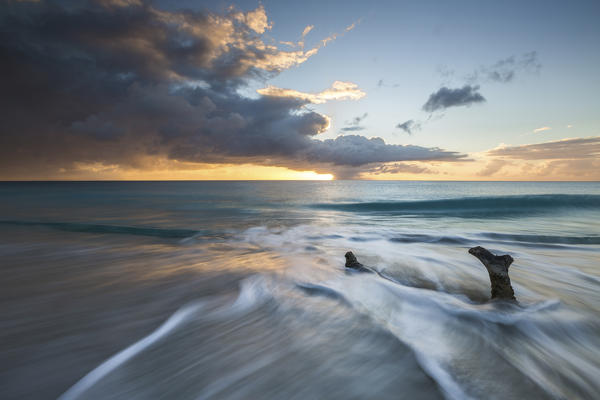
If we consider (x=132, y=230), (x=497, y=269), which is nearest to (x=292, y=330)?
(x=497, y=269)

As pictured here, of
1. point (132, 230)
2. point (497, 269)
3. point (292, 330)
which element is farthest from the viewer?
point (132, 230)

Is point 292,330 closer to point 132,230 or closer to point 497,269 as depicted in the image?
point 497,269

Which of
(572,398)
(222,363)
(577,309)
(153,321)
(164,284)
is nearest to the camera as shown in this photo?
(572,398)

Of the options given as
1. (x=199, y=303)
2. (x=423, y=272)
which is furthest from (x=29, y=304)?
(x=423, y=272)

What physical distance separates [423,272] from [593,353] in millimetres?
2552

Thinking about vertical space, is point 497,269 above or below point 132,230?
above

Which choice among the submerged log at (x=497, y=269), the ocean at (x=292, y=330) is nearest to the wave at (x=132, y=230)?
the ocean at (x=292, y=330)

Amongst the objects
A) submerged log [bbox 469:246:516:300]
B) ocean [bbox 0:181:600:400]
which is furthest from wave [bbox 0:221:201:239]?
submerged log [bbox 469:246:516:300]

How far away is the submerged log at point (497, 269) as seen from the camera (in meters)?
2.91

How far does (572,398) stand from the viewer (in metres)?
1.80

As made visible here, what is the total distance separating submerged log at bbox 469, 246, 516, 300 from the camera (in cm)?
291

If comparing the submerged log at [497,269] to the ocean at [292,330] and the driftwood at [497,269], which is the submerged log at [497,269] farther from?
the ocean at [292,330]

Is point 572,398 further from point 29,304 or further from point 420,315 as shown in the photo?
point 29,304

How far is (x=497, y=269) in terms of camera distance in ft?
9.83
